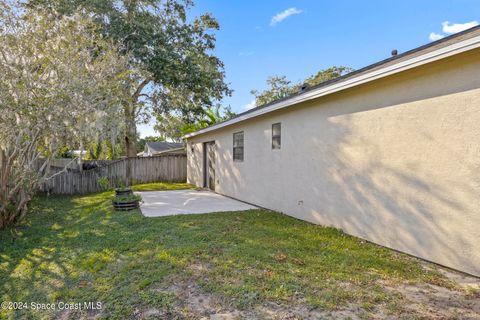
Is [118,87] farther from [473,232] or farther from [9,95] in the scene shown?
[473,232]

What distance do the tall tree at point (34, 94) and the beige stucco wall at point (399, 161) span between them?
4.98 m

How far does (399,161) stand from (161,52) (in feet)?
37.9

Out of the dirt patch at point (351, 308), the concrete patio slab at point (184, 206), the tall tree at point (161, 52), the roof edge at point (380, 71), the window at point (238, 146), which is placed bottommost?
the dirt patch at point (351, 308)

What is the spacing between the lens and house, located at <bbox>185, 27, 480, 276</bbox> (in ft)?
11.5

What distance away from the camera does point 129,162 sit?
14211mm

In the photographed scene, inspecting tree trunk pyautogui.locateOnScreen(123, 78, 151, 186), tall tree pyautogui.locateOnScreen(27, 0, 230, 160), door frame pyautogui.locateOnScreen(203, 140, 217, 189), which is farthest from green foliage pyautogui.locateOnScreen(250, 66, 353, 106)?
door frame pyautogui.locateOnScreen(203, 140, 217, 189)

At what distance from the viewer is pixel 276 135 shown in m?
7.62

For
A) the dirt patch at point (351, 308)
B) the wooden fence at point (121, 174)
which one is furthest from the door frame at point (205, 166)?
the dirt patch at point (351, 308)

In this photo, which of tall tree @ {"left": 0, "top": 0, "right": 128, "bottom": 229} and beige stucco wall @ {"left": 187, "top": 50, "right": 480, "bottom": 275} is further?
tall tree @ {"left": 0, "top": 0, "right": 128, "bottom": 229}

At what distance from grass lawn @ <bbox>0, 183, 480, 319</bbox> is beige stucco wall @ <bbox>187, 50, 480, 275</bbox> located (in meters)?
0.44

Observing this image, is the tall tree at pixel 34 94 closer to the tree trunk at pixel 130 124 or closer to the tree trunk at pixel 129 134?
the tree trunk at pixel 129 134

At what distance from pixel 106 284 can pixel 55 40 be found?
5.62 m

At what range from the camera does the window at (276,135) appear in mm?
7425

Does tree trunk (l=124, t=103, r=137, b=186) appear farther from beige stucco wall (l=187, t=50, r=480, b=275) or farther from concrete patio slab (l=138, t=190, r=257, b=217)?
beige stucco wall (l=187, t=50, r=480, b=275)
